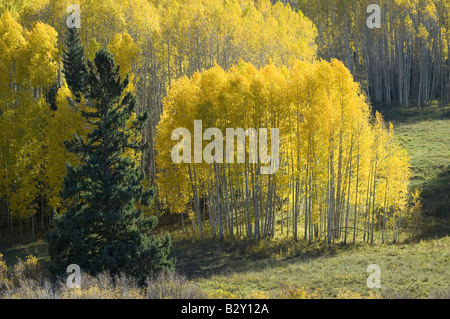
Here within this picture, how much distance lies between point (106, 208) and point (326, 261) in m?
10.2

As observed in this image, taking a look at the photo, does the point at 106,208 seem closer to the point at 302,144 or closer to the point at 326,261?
the point at 326,261

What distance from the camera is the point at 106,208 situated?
18.1 meters

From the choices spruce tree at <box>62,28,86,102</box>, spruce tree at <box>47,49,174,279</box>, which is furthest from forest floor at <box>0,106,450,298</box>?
spruce tree at <box>62,28,86,102</box>

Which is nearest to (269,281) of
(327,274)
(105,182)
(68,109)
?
(327,274)

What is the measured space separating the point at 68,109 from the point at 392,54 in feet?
134

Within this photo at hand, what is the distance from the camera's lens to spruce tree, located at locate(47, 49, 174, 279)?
17.3m

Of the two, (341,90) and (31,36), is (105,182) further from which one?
(31,36)

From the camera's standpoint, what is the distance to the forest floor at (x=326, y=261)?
15.6 meters

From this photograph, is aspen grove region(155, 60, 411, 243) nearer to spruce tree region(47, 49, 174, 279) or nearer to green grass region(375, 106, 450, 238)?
green grass region(375, 106, 450, 238)

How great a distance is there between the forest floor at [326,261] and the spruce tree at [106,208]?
3155 mm

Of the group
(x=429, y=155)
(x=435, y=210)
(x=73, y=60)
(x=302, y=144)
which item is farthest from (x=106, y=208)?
(x=429, y=155)

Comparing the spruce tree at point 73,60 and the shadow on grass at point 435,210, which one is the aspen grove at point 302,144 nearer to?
the shadow on grass at point 435,210
